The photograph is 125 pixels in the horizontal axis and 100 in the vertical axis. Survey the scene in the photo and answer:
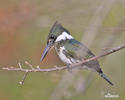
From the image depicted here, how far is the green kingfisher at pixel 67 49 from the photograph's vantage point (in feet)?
16.4

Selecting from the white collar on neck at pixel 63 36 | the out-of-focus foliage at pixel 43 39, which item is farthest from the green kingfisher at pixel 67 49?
the out-of-focus foliage at pixel 43 39

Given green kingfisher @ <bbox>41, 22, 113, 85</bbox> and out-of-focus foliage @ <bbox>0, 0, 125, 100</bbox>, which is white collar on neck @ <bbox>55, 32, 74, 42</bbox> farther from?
out-of-focus foliage @ <bbox>0, 0, 125, 100</bbox>

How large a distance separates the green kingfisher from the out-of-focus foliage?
119 millimetres

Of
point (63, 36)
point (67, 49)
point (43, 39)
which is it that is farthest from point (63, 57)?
point (43, 39)

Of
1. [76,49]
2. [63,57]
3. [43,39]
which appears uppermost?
[76,49]

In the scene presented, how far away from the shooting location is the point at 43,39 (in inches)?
284

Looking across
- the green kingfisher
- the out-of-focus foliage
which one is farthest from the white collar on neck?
the out-of-focus foliage

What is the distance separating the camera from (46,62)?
6.60 meters

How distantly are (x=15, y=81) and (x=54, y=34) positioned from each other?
1.45m

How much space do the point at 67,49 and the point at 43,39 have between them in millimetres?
1998

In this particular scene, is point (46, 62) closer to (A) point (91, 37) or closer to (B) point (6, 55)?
(B) point (6, 55)

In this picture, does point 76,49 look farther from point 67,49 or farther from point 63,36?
point 63,36

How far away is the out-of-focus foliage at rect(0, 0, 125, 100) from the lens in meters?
5.47

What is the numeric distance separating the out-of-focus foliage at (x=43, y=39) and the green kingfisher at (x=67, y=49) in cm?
12
